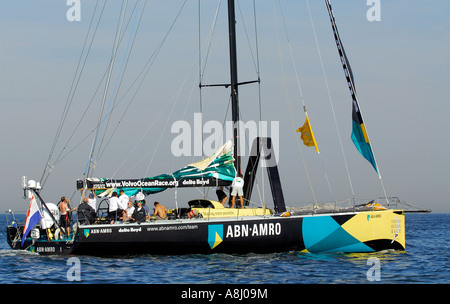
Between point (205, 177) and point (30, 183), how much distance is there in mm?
5644

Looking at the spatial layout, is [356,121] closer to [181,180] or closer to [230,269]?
[181,180]

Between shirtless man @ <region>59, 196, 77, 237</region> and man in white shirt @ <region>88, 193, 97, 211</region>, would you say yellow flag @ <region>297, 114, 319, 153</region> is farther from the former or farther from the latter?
shirtless man @ <region>59, 196, 77, 237</region>

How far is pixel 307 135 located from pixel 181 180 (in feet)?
14.6

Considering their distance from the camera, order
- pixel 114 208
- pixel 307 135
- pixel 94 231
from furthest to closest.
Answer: pixel 307 135 < pixel 114 208 < pixel 94 231

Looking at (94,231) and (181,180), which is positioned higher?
(181,180)

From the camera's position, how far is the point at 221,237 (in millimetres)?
17656

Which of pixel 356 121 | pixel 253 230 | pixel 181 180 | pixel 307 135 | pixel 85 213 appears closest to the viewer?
pixel 253 230

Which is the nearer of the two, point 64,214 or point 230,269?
point 230,269

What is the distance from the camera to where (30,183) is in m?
18.7

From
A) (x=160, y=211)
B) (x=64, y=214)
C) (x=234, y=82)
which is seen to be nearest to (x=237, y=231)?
(x=160, y=211)

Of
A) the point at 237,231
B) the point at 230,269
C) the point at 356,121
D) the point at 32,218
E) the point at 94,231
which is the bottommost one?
the point at 230,269
